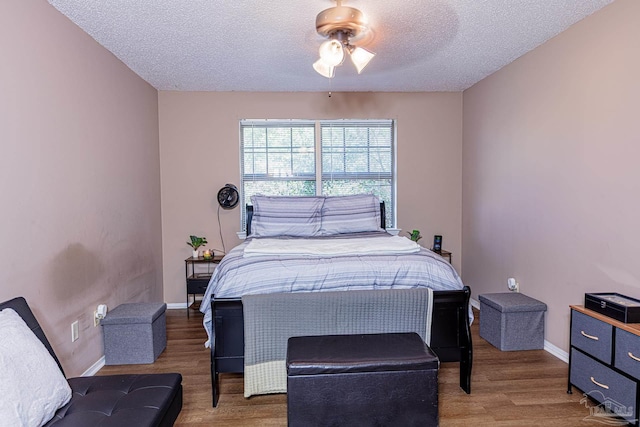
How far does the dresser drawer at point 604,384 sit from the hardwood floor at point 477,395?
0.13m

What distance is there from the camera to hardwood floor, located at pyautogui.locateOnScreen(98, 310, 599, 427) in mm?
2006

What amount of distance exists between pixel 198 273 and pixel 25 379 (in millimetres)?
2815

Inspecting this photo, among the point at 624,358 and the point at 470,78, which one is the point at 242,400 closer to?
the point at 624,358

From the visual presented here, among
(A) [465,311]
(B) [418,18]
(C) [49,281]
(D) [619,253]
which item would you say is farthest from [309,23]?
(D) [619,253]

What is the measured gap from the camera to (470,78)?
3.76 m

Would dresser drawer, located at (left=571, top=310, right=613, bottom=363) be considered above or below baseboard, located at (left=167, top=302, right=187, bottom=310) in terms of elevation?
above

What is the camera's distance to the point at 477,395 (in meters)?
2.24

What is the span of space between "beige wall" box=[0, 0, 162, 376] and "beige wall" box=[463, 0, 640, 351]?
3.37 metres

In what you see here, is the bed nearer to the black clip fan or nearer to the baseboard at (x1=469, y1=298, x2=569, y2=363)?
the baseboard at (x1=469, y1=298, x2=569, y2=363)

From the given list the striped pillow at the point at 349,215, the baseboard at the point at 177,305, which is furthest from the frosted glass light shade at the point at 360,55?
the baseboard at the point at 177,305

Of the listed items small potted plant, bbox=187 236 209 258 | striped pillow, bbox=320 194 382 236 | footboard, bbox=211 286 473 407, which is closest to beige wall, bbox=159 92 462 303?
small potted plant, bbox=187 236 209 258

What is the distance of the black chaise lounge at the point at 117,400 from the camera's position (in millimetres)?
1382

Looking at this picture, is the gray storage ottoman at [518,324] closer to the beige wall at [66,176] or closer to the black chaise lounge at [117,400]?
the black chaise lounge at [117,400]

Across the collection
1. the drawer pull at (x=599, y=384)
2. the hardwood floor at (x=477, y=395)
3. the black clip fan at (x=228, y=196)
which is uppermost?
the black clip fan at (x=228, y=196)
